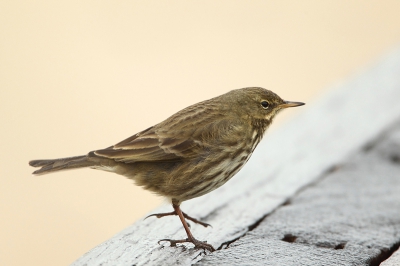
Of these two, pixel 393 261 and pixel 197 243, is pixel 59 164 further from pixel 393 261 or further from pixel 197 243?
pixel 393 261

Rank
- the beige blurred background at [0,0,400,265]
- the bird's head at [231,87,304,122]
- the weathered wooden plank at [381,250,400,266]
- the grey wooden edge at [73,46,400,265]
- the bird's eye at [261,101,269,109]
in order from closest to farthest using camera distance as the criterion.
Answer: the weathered wooden plank at [381,250,400,266], the grey wooden edge at [73,46,400,265], the bird's head at [231,87,304,122], the bird's eye at [261,101,269,109], the beige blurred background at [0,0,400,265]

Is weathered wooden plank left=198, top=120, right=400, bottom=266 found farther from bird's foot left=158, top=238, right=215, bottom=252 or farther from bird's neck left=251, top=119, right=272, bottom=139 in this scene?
bird's neck left=251, top=119, right=272, bottom=139

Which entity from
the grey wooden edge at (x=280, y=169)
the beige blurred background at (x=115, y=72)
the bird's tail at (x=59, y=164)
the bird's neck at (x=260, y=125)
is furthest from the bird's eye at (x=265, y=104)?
the beige blurred background at (x=115, y=72)

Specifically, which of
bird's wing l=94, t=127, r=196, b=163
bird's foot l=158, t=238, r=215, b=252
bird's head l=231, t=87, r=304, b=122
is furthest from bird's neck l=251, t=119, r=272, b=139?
bird's foot l=158, t=238, r=215, b=252

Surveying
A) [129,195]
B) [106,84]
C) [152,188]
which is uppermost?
[106,84]

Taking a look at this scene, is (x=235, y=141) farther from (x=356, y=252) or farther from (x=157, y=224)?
(x=356, y=252)

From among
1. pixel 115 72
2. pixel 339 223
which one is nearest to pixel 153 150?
pixel 339 223

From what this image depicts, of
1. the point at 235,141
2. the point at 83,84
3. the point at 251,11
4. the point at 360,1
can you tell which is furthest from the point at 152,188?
the point at 360,1

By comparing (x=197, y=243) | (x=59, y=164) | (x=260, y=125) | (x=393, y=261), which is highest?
(x=59, y=164)
